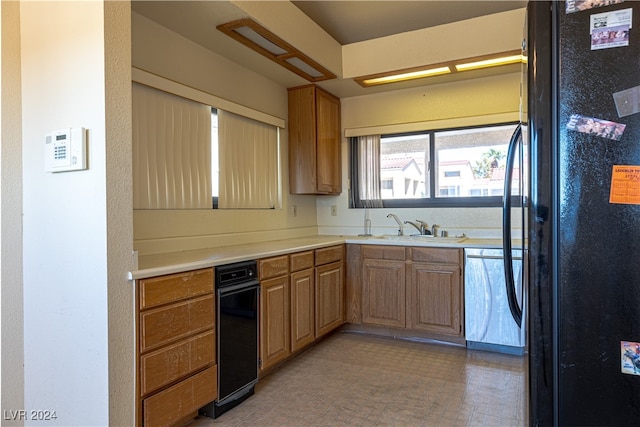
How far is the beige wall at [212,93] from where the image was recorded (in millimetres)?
2379

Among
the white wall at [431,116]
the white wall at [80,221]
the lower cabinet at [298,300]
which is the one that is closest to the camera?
the white wall at [80,221]

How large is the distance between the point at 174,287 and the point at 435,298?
2.14 meters

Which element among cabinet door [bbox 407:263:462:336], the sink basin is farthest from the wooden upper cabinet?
cabinet door [bbox 407:263:462:336]

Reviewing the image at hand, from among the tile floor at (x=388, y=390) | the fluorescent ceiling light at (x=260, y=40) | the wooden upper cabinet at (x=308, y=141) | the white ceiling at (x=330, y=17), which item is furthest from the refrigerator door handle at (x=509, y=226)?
the wooden upper cabinet at (x=308, y=141)

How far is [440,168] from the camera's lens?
3.74m

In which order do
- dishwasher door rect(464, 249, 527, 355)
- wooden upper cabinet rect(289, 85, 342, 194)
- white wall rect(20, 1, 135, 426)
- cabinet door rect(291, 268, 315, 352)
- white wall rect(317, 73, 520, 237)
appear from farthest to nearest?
1. wooden upper cabinet rect(289, 85, 342, 194)
2. white wall rect(317, 73, 520, 237)
3. dishwasher door rect(464, 249, 527, 355)
4. cabinet door rect(291, 268, 315, 352)
5. white wall rect(20, 1, 135, 426)

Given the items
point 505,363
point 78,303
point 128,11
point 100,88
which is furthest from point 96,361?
point 505,363

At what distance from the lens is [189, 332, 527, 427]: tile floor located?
2.08m

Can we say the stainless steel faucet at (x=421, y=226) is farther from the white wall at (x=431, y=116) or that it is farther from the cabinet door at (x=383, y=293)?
the cabinet door at (x=383, y=293)

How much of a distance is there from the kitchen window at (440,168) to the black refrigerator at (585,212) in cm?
261

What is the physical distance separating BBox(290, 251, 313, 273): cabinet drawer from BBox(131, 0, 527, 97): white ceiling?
1.54 metres

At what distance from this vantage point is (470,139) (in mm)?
3609

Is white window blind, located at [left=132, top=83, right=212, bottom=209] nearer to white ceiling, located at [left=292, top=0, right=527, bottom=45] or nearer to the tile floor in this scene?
white ceiling, located at [left=292, top=0, right=527, bottom=45]

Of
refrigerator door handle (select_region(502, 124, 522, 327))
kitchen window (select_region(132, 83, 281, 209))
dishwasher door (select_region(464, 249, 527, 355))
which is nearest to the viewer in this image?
refrigerator door handle (select_region(502, 124, 522, 327))
